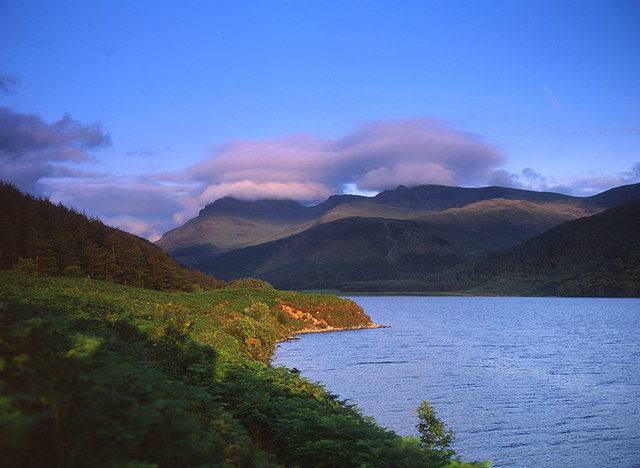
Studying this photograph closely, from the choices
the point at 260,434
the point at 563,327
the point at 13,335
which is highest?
the point at 13,335

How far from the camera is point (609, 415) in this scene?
1299 inches

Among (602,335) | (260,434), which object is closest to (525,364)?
(602,335)

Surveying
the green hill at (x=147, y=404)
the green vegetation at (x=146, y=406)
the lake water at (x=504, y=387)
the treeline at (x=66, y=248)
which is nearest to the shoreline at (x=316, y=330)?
the lake water at (x=504, y=387)

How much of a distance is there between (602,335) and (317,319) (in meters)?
54.7

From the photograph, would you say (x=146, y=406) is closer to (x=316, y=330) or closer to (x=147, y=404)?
(x=147, y=404)

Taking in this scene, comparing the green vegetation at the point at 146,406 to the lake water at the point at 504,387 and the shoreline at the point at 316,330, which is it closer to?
the lake water at the point at 504,387

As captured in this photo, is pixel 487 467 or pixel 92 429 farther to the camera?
pixel 487 467

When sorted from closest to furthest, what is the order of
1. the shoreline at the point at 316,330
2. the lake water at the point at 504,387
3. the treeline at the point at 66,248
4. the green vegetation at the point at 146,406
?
1. the green vegetation at the point at 146,406
2. the lake water at the point at 504,387
3. the treeline at the point at 66,248
4. the shoreline at the point at 316,330

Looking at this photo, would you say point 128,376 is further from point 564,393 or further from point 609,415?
point 564,393

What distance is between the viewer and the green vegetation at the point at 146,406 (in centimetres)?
729

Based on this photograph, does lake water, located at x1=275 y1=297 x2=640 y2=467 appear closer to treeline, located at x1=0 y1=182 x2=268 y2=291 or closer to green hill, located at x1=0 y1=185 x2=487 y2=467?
green hill, located at x1=0 y1=185 x2=487 y2=467

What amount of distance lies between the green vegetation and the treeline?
42173 mm

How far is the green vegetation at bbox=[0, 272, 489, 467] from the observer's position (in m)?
7.29

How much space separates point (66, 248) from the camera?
71562 mm
